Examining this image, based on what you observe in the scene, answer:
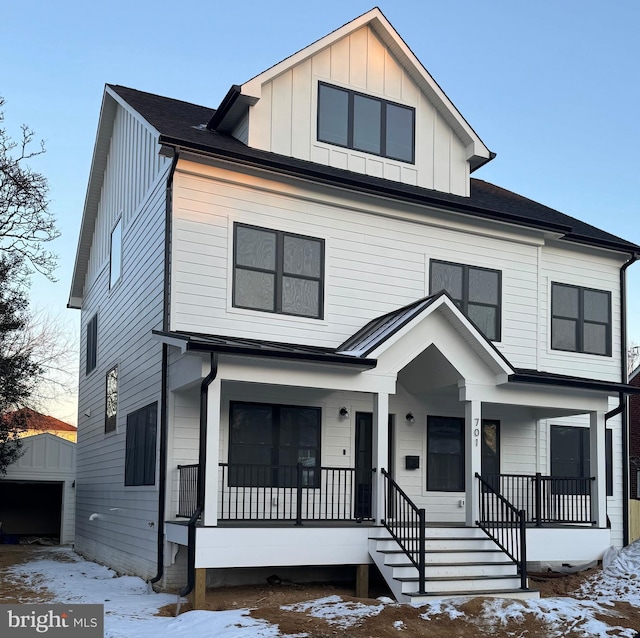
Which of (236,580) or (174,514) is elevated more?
(174,514)

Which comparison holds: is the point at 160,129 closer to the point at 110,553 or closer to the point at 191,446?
the point at 191,446

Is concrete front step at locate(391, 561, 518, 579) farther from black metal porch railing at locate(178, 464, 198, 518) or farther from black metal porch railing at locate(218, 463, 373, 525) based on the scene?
black metal porch railing at locate(178, 464, 198, 518)

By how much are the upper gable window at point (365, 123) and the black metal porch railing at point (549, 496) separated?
6434 millimetres

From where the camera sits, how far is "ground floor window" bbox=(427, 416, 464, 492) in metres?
16.0

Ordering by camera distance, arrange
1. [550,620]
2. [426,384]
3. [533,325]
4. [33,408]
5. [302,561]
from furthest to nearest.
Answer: [33,408] < [533,325] < [426,384] < [302,561] < [550,620]

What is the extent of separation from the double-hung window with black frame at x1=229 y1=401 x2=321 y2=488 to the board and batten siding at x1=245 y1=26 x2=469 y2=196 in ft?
15.1

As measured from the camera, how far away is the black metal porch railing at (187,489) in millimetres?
12602

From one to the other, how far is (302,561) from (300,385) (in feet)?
8.35

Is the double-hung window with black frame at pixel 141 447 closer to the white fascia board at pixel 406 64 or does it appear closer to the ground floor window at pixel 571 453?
the white fascia board at pixel 406 64

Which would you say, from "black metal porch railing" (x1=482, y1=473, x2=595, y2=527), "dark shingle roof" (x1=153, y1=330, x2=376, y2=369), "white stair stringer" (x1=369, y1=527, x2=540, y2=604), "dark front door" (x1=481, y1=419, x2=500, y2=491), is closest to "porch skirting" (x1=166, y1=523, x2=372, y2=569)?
"white stair stringer" (x1=369, y1=527, x2=540, y2=604)

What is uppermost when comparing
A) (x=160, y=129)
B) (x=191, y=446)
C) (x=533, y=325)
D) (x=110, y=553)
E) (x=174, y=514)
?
(x=160, y=129)

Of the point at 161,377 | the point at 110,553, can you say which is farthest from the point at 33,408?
the point at 161,377

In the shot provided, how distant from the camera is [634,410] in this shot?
29922mm

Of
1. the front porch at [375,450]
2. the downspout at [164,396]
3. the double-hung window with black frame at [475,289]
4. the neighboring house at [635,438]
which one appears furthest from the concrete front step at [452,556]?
the neighboring house at [635,438]
